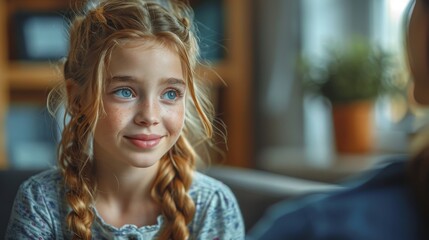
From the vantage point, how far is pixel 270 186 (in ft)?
2.38

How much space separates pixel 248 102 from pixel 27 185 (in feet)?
5.83

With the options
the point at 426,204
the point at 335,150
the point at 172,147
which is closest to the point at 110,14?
the point at 172,147

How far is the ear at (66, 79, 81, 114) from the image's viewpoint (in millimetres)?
332

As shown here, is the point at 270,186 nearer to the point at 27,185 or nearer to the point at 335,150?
the point at 27,185

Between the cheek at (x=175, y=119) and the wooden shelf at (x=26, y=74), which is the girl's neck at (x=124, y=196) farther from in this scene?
the wooden shelf at (x=26, y=74)

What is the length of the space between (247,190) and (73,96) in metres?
0.31

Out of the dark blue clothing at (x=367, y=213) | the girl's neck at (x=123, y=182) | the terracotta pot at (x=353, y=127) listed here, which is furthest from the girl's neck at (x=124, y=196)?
the terracotta pot at (x=353, y=127)

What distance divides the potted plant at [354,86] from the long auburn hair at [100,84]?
5.19 feet

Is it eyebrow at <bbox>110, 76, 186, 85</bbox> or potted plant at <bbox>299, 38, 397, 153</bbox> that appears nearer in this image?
eyebrow at <bbox>110, 76, 186, 85</bbox>

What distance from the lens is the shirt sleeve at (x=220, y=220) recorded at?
1.20 feet

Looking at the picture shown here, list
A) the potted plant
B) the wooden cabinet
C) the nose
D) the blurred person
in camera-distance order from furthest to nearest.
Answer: the potted plant < the wooden cabinet < the blurred person < the nose

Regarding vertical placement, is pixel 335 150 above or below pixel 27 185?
below

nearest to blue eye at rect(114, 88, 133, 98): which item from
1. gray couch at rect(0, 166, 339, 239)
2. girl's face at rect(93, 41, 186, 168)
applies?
girl's face at rect(93, 41, 186, 168)

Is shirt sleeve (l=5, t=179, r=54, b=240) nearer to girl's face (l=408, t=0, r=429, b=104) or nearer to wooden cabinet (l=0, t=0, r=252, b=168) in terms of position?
girl's face (l=408, t=0, r=429, b=104)
